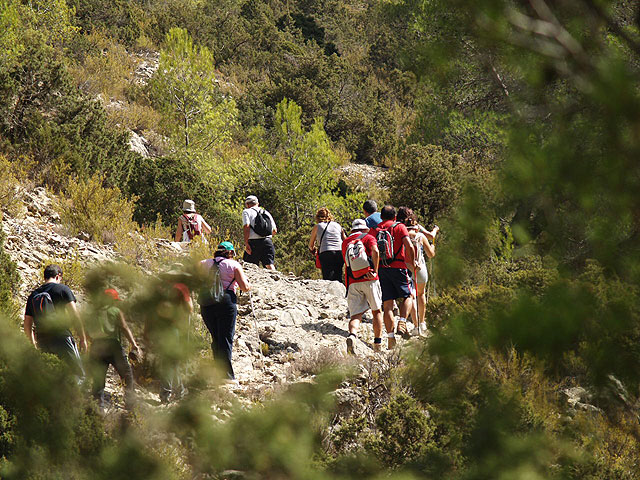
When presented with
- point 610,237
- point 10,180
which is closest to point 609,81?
point 610,237

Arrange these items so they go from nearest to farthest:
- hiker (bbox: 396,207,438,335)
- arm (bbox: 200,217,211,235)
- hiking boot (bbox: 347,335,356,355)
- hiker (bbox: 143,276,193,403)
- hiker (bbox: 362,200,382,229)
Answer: hiker (bbox: 143,276,193,403)
hiking boot (bbox: 347,335,356,355)
hiker (bbox: 396,207,438,335)
hiker (bbox: 362,200,382,229)
arm (bbox: 200,217,211,235)

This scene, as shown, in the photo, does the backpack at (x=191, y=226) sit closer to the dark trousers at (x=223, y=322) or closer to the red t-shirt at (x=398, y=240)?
the red t-shirt at (x=398, y=240)

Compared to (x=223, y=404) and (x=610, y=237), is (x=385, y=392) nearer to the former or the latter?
(x=223, y=404)

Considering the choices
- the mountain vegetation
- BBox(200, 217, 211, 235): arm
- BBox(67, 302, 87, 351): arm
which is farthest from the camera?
BBox(200, 217, 211, 235): arm

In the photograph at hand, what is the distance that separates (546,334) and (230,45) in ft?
116

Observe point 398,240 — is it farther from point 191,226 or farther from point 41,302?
point 191,226

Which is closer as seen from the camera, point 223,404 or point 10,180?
point 223,404

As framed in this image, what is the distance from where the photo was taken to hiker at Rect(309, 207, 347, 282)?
8281 mm

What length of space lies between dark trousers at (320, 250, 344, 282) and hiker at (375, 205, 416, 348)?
6.21ft

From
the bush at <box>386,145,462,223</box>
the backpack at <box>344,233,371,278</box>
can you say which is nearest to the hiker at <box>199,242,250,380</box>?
the backpack at <box>344,233,371,278</box>

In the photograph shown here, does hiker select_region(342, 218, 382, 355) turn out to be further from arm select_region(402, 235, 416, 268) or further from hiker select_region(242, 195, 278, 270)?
hiker select_region(242, 195, 278, 270)

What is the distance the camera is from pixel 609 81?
149 centimetres

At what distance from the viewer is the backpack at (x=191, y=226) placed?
32.1ft

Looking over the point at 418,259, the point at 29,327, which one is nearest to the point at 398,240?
the point at 418,259
